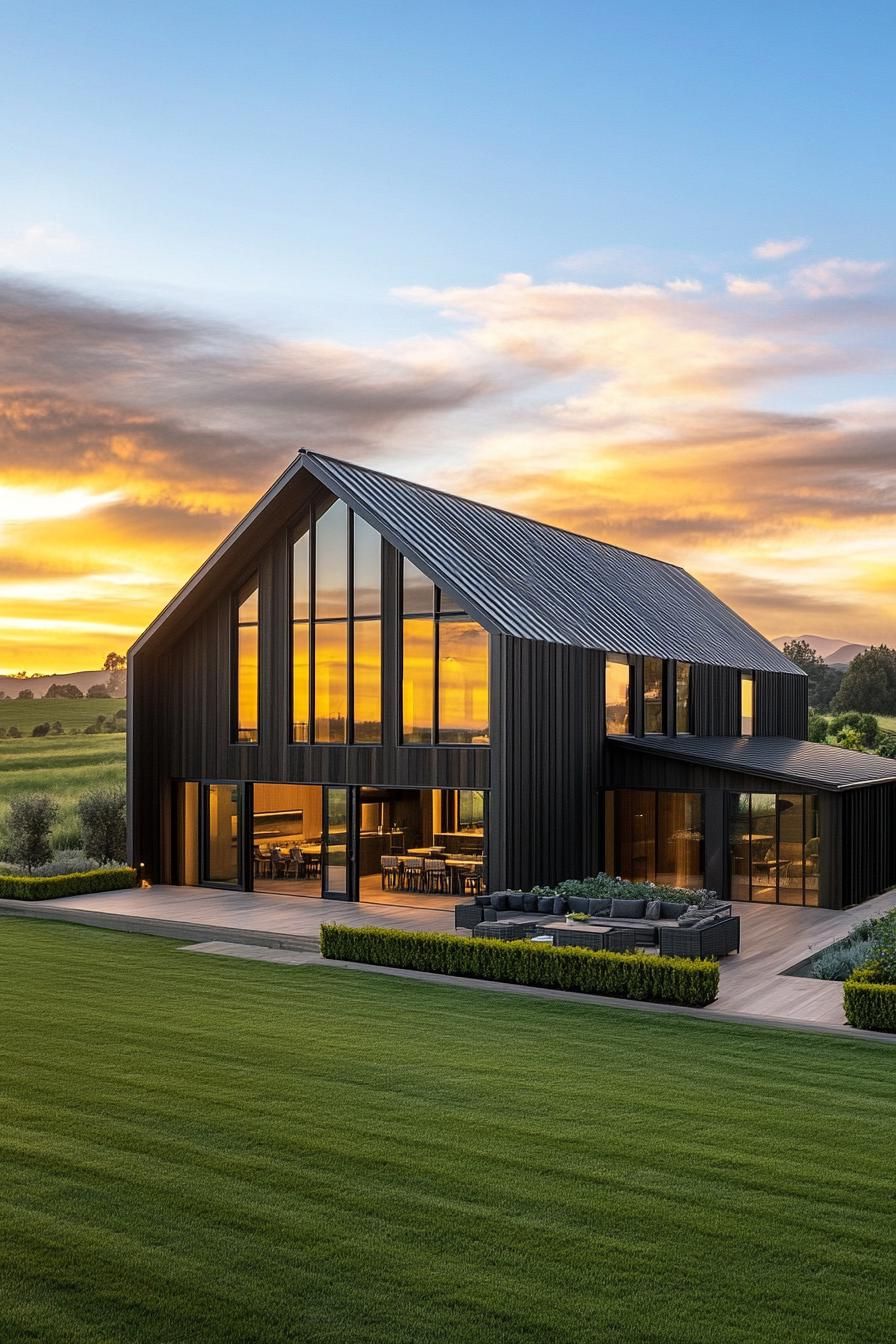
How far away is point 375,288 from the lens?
24047 millimetres

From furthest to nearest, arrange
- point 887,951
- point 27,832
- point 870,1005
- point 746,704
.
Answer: point 746,704 < point 27,832 < point 887,951 < point 870,1005

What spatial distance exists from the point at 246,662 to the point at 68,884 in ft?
19.3

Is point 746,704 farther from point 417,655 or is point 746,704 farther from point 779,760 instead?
point 417,655

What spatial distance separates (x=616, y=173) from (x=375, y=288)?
18.2ft

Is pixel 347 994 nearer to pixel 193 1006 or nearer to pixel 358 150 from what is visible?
pixel 193 1006

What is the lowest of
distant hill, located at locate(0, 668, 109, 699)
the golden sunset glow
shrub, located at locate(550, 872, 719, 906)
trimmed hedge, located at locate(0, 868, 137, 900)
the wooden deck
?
the wooden deck

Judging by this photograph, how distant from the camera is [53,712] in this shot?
64875 millimetres

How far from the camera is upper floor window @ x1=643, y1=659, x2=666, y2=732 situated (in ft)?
84.2

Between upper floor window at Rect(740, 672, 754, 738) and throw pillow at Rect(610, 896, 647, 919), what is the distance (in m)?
14.6

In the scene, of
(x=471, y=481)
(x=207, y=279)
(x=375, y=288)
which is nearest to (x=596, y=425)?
(x=471, y=481)

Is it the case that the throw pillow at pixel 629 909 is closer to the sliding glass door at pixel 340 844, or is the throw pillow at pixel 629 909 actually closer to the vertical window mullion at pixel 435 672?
the vertical window mullion at pixel 435 672

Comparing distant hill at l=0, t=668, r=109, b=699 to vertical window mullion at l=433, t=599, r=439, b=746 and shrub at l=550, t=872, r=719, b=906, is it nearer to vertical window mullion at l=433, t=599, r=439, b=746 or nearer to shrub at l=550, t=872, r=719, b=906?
vertical window mullion at l=433, t=599, r=439, b=746

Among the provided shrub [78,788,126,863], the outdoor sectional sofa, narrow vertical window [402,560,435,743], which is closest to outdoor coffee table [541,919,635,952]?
the outdoor sectional sofa

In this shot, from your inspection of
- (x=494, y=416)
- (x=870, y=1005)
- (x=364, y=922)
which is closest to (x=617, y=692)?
(x=364, y=922)
